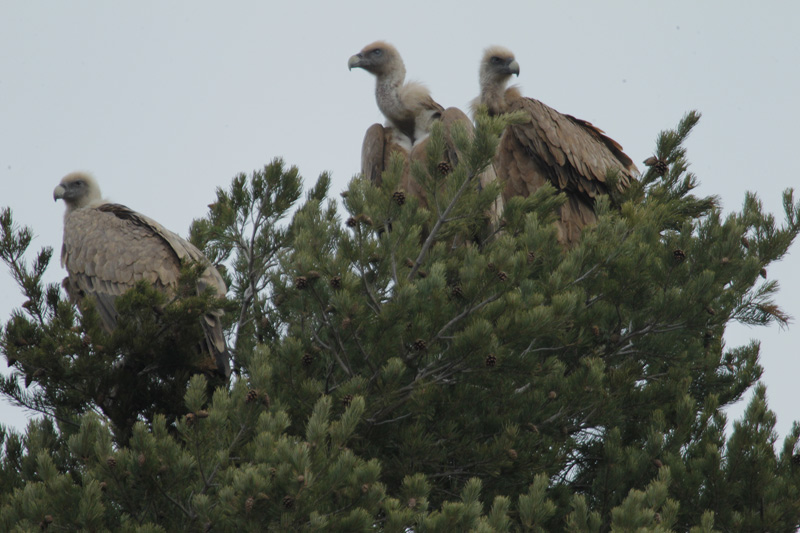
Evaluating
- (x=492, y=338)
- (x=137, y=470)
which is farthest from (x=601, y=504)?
(x=137, y=470)

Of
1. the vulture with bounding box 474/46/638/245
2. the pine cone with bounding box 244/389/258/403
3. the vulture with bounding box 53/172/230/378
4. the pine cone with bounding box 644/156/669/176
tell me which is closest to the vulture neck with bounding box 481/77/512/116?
the vulture with bounding box 474/46/638/245

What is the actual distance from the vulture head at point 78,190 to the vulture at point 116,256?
2.35 feet

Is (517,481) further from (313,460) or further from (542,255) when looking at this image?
(313,460)

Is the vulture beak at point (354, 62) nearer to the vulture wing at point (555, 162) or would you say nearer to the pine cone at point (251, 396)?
the vulture wing at point (555, 162)

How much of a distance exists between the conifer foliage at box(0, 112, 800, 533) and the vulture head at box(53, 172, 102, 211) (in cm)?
178

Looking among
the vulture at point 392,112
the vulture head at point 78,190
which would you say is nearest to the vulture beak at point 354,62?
the vulture at point 392,112

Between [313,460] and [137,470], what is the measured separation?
0.87 m

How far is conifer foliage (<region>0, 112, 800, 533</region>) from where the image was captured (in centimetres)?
423

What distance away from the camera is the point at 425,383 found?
16.2 ft

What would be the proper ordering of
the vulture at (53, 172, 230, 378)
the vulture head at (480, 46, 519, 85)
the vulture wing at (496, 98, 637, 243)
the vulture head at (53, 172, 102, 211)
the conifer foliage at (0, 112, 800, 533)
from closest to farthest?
the conifer foliage at (0, 112, 800, 533), the vulture at (53, 172, 230, 378), the vulture head at (53, 172, 102, 211), the vulture wing at (496, 98, 637, 243), the vulture head at (480, 46, 519, 85)

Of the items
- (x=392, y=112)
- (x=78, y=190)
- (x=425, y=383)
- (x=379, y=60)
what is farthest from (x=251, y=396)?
(x=379, y=60)

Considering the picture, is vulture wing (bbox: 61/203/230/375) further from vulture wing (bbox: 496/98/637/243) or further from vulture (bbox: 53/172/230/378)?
vulture wing (bbox: 496/98/637/243)

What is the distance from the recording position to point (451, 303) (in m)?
→ 4.96

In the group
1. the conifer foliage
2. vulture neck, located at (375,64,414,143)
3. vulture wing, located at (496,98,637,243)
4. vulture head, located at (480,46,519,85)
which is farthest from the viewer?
vulture head, located at (480,46,519,85)
